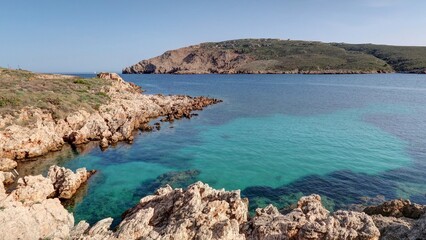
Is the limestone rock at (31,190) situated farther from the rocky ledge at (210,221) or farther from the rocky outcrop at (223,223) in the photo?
the rocky outcrop at (223,223)

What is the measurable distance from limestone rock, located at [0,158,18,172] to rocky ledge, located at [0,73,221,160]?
161mm

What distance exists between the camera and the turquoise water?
27422 mm

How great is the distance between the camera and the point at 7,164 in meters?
31.1

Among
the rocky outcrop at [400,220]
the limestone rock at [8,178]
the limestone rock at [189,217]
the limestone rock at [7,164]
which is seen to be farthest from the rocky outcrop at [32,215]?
the rocky outcrop at [400,220]

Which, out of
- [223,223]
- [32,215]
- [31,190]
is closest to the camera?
[223,223]

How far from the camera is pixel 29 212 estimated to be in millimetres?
19094

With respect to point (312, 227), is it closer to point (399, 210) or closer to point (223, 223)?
point (223, 223)

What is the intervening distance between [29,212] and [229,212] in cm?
1287

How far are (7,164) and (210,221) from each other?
26249 millimetres

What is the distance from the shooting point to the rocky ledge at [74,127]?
116 feet

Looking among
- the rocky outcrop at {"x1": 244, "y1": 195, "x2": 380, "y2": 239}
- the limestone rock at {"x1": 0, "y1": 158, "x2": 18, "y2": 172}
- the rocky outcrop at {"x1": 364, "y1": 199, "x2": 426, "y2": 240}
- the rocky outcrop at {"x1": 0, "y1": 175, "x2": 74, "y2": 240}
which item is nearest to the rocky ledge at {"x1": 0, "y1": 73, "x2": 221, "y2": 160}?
the limestone rock at {"x1": 0, "y1": 158, "x2": 18, "y2": 172}

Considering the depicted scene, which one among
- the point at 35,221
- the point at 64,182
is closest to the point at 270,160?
the point at 64,182

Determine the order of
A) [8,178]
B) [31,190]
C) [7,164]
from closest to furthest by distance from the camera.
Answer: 1. [31,190]
2. [8,178]
3. [7,164]

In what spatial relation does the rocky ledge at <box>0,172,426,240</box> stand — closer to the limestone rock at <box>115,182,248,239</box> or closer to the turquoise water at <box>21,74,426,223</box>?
the limestone rock at <box>115,182,248,239</box>
